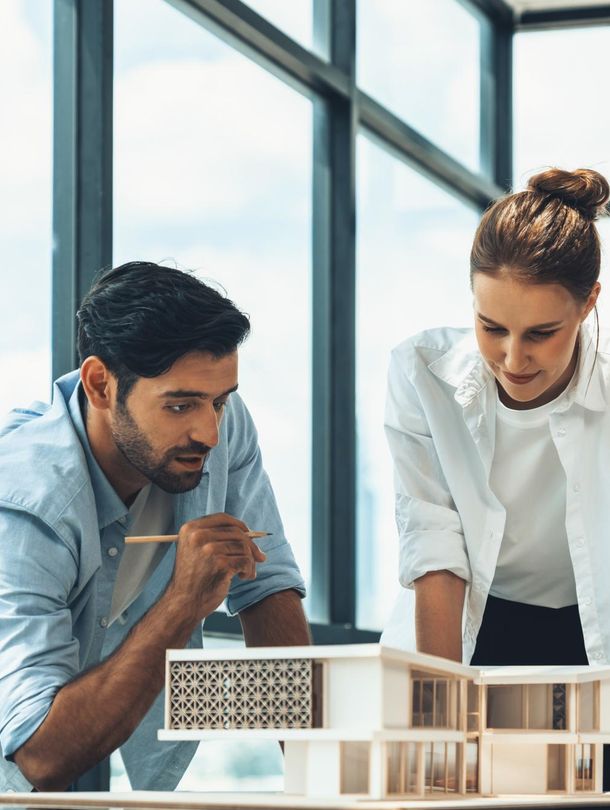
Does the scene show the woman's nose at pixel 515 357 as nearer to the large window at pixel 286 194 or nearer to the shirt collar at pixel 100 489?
the shirt collar at pixel 100 489

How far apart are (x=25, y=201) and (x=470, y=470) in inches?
43.3

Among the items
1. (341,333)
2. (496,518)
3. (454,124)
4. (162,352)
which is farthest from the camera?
(454,124)

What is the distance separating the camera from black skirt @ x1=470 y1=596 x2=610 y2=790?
229 cm

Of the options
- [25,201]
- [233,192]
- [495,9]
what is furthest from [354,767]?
[495,9]

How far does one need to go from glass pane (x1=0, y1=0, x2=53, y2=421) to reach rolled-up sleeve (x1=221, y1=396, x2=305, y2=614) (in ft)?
2.01

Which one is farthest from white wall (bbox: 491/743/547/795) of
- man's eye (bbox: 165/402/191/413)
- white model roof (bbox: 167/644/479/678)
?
man's eye (bbox: 165/402/191/413)

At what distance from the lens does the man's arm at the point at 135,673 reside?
1.81 metres

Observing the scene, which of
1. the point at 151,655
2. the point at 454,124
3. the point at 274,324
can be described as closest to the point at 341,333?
the point at 274,324

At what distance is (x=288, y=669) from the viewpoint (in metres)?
1.52

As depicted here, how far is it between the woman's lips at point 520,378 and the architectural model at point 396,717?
527mm

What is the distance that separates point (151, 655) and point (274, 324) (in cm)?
205

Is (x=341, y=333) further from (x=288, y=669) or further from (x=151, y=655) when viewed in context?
(x=288, y=669)

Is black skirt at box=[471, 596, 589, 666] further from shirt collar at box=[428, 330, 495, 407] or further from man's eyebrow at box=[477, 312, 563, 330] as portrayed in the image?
man's eyebrow at box=[477, 312, 563, 330]

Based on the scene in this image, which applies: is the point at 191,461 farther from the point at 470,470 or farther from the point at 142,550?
the point at 470,470
